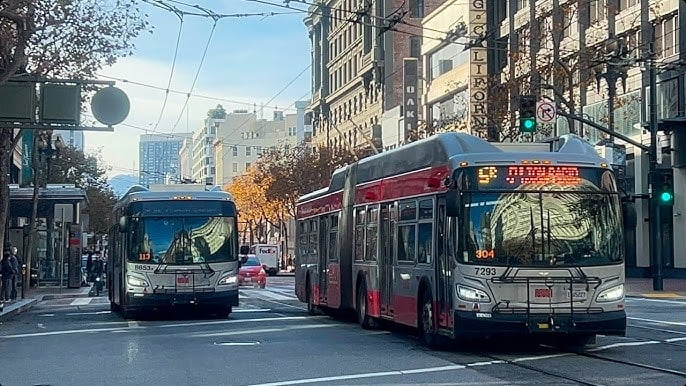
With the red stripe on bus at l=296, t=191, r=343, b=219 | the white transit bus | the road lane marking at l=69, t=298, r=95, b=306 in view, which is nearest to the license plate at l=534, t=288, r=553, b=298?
the red stripe on bus at l=296, t=191, r=343, b=219

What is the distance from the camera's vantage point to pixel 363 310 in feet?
73.0

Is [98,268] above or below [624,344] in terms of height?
above

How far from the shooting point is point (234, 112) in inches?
7382

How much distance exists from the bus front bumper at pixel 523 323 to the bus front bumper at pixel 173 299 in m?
10.2

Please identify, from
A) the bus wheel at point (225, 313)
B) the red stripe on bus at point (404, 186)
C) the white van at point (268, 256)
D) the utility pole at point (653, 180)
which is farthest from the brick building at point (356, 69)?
the red stripe on bus at point (404, 186)

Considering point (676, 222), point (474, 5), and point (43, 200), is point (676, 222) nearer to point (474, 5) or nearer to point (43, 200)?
point (474, 5)

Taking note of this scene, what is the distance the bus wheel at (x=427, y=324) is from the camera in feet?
56.5

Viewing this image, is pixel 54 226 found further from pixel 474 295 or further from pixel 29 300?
pixel 474 295

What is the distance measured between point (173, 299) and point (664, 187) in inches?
647

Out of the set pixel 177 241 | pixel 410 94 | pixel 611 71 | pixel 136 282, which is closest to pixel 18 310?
pixel 136 282

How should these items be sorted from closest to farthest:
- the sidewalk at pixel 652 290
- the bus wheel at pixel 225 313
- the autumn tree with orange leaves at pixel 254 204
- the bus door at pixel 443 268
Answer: the bus door at pixel 443 268
the bus wheel at pixel 225 313
the sidewalk at pixel 652 290
the autumn tree with orange leaves at pixel 254 204

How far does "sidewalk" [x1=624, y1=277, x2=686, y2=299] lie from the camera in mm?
36003

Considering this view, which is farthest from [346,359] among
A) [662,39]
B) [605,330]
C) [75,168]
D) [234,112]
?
[234,112]

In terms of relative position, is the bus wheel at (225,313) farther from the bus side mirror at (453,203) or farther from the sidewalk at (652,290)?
the sidewalk at (652,290)
